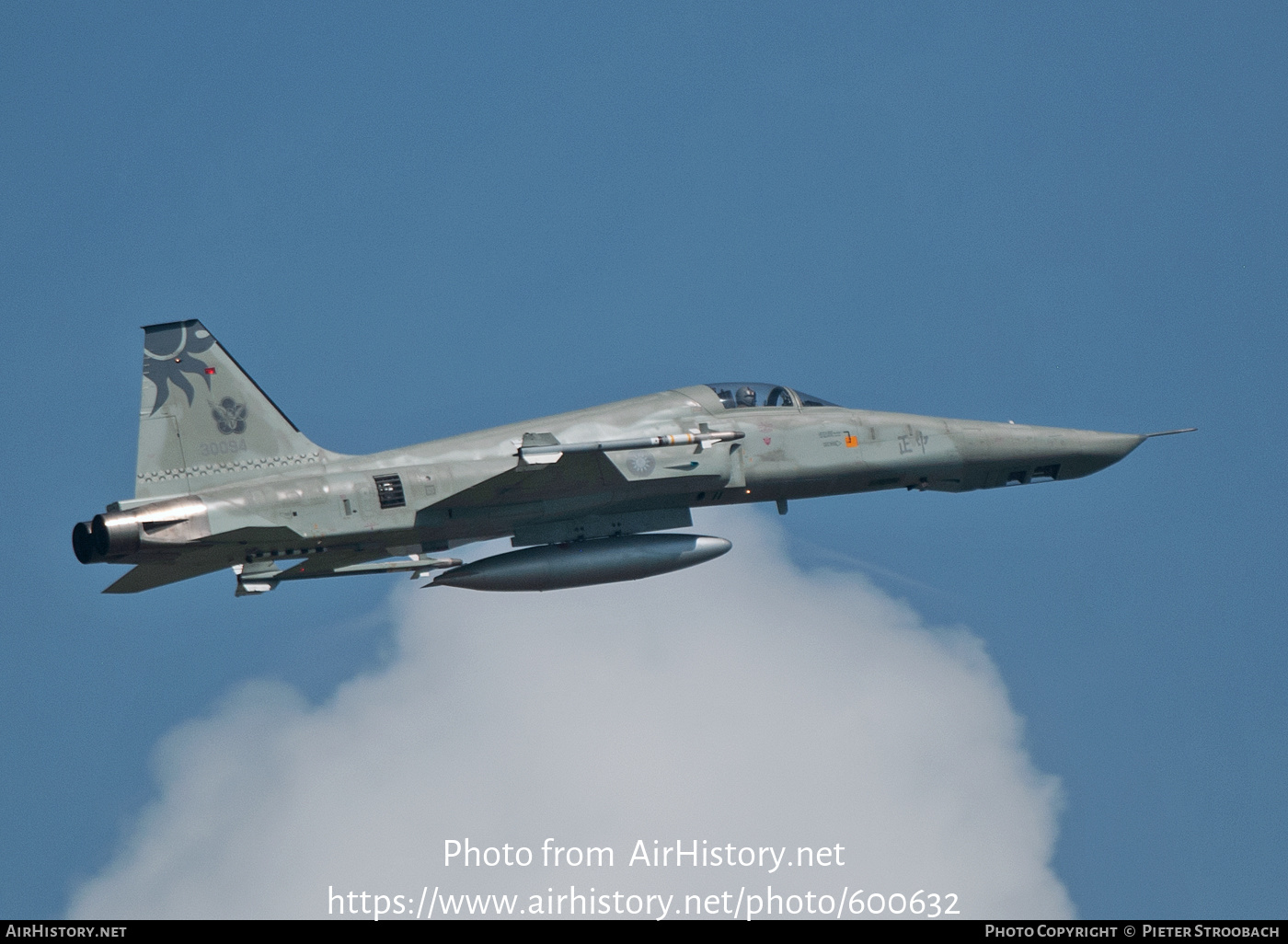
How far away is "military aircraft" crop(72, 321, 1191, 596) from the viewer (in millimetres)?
28891

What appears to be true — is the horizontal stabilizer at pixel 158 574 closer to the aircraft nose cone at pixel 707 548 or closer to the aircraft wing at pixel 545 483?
the aircraft wing at pixel 545 483

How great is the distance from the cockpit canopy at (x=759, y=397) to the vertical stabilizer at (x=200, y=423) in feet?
24.8

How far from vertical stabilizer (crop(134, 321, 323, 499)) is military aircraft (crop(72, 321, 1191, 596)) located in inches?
1.0

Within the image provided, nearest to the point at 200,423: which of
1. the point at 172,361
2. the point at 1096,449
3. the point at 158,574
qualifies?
the point at 172,361

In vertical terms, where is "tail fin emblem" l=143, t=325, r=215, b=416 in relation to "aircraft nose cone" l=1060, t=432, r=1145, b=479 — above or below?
above

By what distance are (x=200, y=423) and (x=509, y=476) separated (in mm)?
5096

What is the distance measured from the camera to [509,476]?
1175 inches

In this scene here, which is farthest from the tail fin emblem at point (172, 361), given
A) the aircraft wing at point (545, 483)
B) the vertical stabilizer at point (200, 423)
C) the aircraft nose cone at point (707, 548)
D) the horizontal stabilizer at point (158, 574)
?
the aircraft nose cone at point (707, 548)

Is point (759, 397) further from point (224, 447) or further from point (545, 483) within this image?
point (224, 447)

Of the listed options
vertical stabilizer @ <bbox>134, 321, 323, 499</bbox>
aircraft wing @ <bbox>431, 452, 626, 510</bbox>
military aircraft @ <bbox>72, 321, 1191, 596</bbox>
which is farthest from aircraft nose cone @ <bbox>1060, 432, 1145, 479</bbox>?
vertical stabilizer @ <bbox>134, 321, 323, 499</bbox>

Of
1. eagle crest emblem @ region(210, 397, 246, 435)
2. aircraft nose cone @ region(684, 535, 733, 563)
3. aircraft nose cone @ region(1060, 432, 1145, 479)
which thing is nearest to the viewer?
eagle crest emblem @ region(210, 397, 246, 435)

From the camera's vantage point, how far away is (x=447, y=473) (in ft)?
98.2

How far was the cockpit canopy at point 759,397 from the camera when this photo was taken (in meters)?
32.6

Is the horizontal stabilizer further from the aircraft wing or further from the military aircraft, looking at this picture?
the aircraft wing
